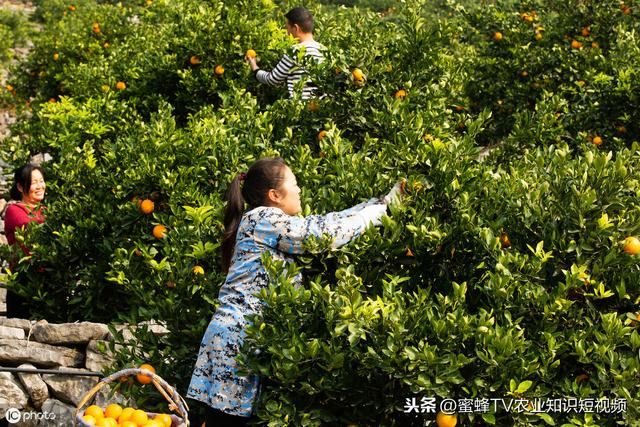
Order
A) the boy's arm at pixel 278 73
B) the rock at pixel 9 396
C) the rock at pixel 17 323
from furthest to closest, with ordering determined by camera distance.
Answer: the boy's arm at pixel 278 73
the rock at pixel 17 323
the rock at pixel 9 396

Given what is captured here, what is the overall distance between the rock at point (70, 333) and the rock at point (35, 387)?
24 centimetres

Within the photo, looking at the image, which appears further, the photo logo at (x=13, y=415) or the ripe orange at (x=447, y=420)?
the photo logo at (x=13, y=415)

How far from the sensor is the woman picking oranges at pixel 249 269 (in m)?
3.15

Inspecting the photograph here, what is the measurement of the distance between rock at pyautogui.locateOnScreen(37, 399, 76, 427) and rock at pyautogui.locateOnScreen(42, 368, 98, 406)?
0.05 metres

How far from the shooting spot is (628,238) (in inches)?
117

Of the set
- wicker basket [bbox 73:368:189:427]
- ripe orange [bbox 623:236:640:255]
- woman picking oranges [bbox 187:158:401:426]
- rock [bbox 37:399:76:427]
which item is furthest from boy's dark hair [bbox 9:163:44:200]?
ripe orange [bbox 623:236:640:255]

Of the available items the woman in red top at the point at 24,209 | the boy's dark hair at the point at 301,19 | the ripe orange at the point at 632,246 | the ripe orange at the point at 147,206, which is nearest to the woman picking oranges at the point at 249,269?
the ripe orange at the point at 632,246

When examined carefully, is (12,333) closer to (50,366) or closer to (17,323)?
(17,323)

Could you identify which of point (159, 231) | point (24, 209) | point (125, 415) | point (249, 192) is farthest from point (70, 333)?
point (249, 192)

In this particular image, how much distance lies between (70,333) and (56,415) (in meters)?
0.51

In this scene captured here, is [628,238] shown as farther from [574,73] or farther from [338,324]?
[574,73]

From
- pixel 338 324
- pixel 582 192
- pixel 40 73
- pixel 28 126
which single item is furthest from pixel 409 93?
pixel 40 73

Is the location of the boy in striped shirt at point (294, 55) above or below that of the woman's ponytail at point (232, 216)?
above

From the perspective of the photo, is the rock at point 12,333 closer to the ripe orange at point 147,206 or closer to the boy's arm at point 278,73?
the ripe orange at point 147,206
